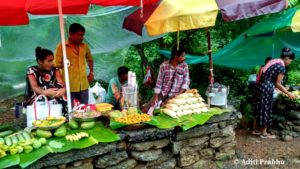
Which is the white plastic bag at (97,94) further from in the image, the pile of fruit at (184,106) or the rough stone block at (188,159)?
the rough stone block at (188,159)

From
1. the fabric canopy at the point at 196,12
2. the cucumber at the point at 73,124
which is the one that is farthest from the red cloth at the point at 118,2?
the cucumber at the point at 73,124

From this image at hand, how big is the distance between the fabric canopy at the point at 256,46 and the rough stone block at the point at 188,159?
A: 269cm

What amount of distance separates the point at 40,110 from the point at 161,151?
1.43 m

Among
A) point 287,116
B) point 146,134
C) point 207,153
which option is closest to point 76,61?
point 146,134

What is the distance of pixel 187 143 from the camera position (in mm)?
3910

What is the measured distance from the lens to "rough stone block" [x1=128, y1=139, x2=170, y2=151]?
349 cm

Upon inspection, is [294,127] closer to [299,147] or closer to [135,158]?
[299,147]

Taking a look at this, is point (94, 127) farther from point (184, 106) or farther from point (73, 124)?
point (184, 106)

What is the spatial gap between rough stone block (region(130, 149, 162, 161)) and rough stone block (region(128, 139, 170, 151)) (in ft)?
0.17

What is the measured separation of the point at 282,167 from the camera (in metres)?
4.49

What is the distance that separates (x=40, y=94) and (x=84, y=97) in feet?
4.19

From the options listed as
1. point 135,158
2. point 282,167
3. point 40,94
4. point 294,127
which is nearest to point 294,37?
point 294,127

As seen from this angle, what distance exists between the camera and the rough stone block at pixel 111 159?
10.9 feet

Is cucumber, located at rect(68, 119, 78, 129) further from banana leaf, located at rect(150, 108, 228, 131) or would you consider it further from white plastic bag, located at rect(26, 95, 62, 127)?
banana leaf, located at rect(150, 108, 228, 131)
